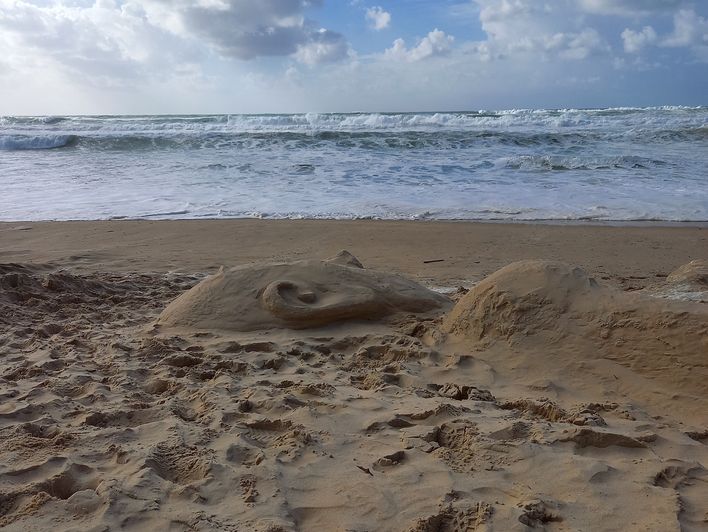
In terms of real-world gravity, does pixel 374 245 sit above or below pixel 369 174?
below

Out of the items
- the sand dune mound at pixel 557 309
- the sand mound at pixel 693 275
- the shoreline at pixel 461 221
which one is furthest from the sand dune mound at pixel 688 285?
the shoreline at pixel 461 221

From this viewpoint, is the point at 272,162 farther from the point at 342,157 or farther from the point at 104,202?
the point at 104,202

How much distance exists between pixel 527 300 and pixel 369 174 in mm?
9909

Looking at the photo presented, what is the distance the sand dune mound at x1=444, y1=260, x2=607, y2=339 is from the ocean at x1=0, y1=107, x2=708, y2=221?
212 inches

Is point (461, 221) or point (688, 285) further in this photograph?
point (461, 221)

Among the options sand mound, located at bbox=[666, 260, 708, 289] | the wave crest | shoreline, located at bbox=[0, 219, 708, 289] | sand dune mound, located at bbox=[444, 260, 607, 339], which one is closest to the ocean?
the wave crest

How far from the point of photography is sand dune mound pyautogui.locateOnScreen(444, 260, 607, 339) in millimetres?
3148

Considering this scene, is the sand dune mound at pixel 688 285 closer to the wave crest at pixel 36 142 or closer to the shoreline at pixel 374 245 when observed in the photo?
the shoreline at pixel 374 245

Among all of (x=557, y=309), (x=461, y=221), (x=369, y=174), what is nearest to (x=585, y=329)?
(x=557, y=309)

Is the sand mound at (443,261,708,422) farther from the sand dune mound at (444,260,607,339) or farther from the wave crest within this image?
the wave crest

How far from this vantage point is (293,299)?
3.74 meters

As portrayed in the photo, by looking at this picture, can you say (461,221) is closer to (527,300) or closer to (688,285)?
(688,285)

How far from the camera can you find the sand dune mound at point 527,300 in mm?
3148

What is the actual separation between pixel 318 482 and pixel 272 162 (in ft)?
44.7
